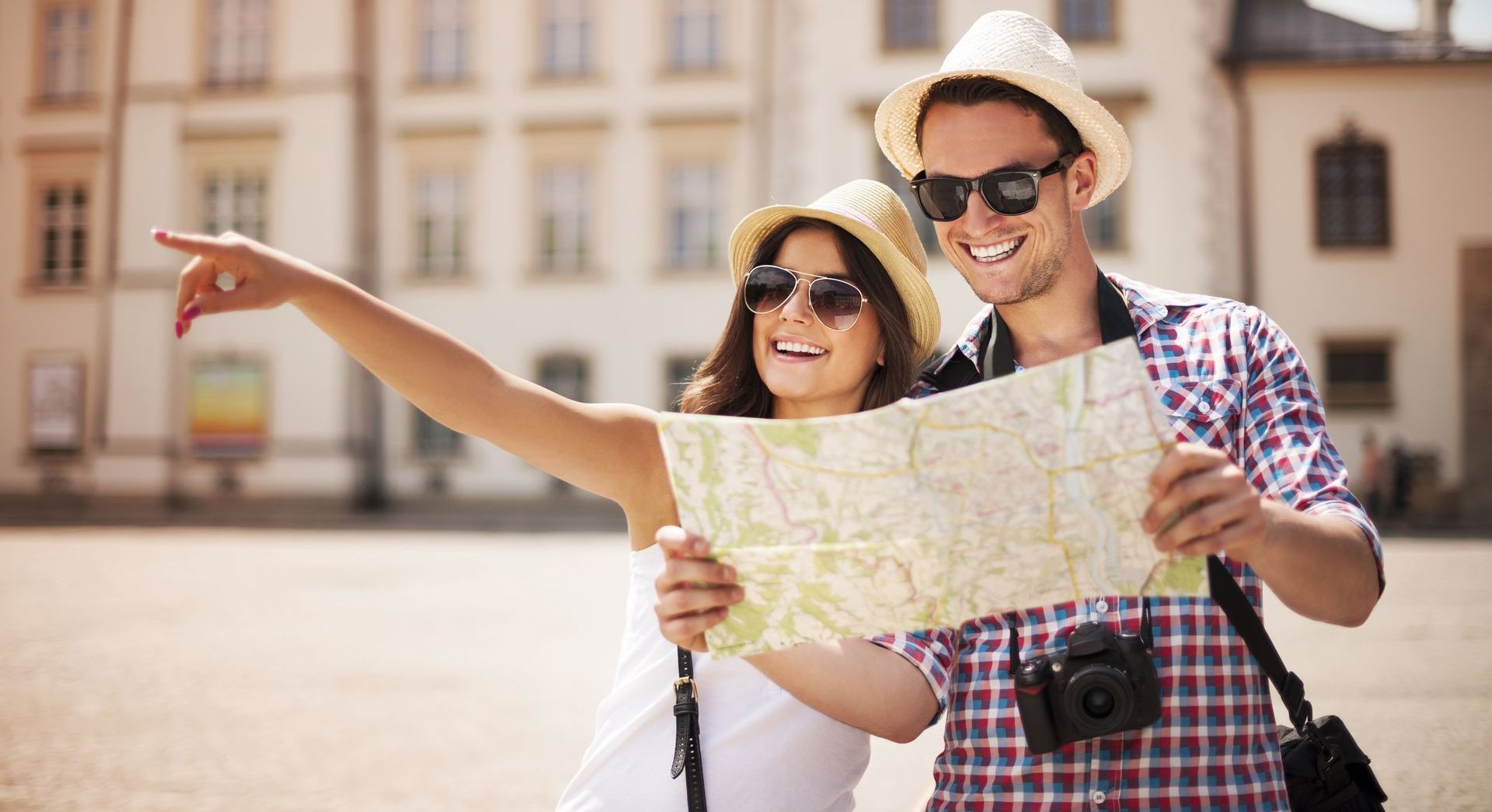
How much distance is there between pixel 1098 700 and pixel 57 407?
2783 centimetres

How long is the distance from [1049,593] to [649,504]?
2.78 feet

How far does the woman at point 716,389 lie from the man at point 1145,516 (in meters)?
0.16

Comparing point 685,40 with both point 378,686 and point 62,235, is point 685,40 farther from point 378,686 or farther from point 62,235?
point 378,686

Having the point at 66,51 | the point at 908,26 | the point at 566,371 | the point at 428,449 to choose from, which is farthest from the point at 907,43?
the point at 66,51

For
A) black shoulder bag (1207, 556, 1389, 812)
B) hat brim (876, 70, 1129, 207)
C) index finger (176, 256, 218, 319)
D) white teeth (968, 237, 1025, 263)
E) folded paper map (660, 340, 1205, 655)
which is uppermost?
hat brim (876, 70, 1129, 207)

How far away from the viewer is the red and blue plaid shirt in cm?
194

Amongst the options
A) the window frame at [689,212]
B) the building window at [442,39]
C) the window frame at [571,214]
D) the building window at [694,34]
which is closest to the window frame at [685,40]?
the building window at [694,34]

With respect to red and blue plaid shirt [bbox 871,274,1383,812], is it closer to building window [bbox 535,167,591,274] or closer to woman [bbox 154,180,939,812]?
woman [bbox 154,180,939,812]

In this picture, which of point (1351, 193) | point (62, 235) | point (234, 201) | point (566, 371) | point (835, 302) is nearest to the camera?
point (835, 302)

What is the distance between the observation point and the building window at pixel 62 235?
25031mm

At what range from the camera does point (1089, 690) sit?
74.9 inches

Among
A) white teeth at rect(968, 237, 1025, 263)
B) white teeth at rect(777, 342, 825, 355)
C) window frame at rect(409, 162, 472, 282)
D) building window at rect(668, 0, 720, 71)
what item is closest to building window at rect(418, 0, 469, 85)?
window frame at rect(409, 162, 472, 282)

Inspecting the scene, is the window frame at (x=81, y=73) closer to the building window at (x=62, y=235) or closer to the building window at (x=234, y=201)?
the building window at (x=62, y=235)

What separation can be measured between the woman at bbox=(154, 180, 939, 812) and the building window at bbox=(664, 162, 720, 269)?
2062 cm
